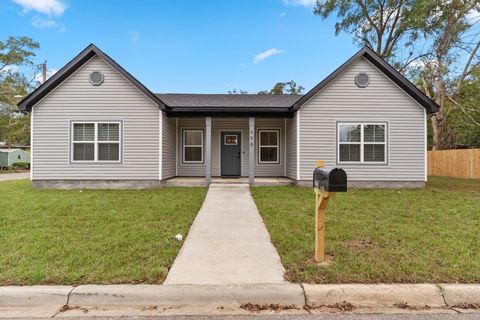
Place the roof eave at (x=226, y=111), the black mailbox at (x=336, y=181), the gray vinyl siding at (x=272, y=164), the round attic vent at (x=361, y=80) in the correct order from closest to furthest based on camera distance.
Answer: the black mailbox at (x=336, y=181) → the round attic vent at (x=361, y=80) → the roof eave at (x=226, y=111) → the gray vinyl siding at (x=272, y=164)

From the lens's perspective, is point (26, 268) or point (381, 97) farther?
point (381, 97)

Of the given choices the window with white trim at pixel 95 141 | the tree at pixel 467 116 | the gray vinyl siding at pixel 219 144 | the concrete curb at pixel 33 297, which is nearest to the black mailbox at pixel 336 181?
the concrete curb at pixel 33 297

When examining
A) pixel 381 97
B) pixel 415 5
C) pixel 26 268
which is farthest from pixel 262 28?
pixel 26 268

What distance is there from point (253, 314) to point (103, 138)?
33.5 feet

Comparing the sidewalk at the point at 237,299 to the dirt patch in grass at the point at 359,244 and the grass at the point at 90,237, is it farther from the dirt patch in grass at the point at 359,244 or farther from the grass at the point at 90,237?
the dirt patch in grass at the point at 359,244

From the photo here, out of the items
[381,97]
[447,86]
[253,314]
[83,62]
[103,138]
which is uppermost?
[447,86]

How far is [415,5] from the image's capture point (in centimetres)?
2167

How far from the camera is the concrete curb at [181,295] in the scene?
129 inches

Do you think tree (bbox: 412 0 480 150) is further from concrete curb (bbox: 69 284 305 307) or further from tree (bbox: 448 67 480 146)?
concrete curb (bbox: 69 284 305 307)

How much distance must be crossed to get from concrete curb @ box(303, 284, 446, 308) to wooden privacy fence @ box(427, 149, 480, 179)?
57.6ft

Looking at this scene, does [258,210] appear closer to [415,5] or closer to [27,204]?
[27,204]

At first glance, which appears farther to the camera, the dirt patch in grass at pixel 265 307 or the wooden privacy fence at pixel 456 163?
the wooden privacy fence at pixel 456 163

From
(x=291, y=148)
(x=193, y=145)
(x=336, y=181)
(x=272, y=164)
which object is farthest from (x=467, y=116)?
(x=336, y=181)

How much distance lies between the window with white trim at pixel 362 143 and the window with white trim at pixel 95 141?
8.08 meters
